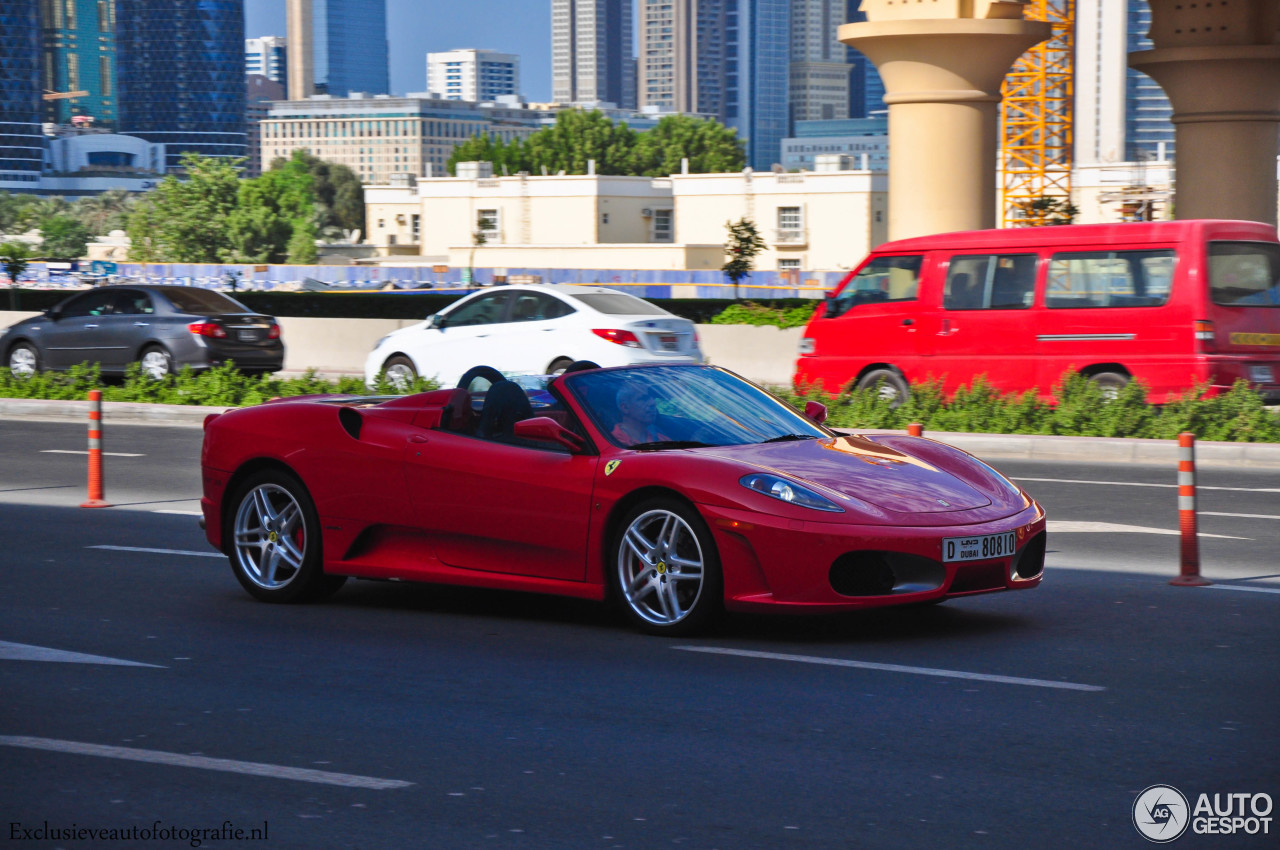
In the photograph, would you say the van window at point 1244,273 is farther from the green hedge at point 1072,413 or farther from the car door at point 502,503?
the car door at point 502,503

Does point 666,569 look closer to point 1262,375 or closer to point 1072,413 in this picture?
point 1072,413

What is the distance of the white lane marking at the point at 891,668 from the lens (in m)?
6.30

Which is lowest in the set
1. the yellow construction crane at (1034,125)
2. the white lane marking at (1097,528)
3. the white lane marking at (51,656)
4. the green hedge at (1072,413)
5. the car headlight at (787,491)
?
the white lane marking at (1097,528)

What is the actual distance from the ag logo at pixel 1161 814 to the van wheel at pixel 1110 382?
1201 cm

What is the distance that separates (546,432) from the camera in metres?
7.38

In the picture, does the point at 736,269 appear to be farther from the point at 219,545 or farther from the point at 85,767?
the point at 85,767

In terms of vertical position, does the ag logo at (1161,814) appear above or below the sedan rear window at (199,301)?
below

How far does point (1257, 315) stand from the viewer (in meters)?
15.9

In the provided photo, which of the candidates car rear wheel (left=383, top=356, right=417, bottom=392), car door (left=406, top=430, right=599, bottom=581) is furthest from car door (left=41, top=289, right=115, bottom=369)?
car door (left=406, top=430, right=599, bottom=581)

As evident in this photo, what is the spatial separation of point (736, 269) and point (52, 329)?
73.9 feet

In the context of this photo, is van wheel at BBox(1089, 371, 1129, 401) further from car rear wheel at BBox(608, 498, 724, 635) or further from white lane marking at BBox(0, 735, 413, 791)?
white lane marking at BBox(0, 735, 413, 791)

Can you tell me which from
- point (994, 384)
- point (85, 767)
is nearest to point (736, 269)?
point (994, 384)

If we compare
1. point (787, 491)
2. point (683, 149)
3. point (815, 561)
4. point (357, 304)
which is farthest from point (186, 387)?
point (683, 149)

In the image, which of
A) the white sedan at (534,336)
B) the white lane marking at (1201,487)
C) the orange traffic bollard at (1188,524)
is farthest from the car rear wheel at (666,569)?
the white sedan at (534,336)
